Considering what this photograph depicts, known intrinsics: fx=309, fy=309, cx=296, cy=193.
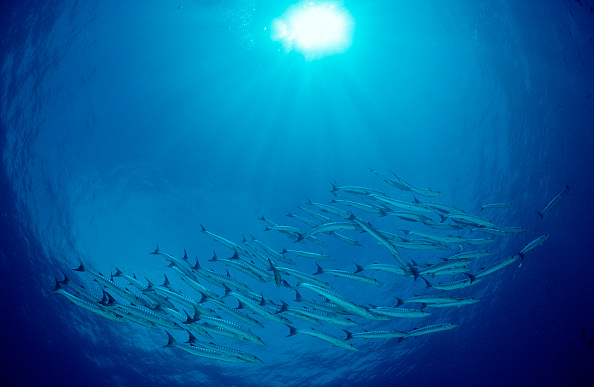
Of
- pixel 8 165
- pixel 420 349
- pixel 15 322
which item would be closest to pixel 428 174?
pixel 420 349

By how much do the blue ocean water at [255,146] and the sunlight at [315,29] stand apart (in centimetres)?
39

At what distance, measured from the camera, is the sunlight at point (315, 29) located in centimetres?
1189

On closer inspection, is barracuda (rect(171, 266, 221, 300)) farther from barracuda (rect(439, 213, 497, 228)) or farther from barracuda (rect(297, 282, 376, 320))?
barracuda (rect(439, 213, 497, 228))

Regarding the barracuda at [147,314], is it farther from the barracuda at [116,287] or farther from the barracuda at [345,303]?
the barracuda at [345,303]

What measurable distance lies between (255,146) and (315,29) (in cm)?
609

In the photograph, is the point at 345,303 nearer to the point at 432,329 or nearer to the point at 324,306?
the point at 324,306

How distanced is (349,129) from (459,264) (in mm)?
9711

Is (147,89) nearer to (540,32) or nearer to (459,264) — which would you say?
(459,264)

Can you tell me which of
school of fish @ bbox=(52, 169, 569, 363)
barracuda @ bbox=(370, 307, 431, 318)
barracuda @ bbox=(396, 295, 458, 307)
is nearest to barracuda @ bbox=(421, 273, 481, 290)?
school of fish @ bbox=(52, 169, 569, 363)

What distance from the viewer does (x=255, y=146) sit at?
51.8ft

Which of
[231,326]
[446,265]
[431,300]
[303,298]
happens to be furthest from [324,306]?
[446,265]

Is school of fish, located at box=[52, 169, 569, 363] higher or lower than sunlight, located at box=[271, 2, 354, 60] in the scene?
lower

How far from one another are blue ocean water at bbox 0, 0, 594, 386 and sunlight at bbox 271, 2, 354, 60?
389 millimetres

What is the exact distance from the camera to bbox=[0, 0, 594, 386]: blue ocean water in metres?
12.8
